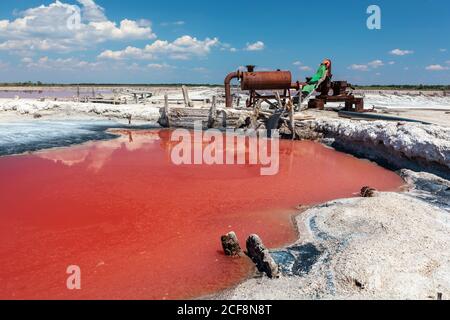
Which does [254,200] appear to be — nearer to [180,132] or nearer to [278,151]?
[278,151]

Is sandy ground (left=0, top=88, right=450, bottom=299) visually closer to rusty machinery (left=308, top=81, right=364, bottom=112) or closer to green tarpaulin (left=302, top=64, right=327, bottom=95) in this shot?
rusty machinery (left=308, top=81, right=364, bottom=112)

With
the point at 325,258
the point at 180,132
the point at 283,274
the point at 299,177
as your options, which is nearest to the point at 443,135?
the point at 299,177

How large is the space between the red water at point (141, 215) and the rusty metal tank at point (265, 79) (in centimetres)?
696

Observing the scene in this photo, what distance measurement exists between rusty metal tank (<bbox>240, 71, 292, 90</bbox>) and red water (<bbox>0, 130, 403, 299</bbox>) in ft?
22.8

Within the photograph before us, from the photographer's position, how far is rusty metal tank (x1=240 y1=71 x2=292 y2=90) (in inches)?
770

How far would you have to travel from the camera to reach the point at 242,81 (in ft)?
64.6

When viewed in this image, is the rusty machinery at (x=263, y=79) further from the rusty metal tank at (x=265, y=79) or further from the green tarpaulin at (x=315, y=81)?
the green tarpaulin at (x=315, y=81)

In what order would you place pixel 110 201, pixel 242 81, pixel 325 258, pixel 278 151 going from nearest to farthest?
pixel 325 258, pixel 110 201, pixel 278 151, pixel 242 81

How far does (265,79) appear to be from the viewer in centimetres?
1962

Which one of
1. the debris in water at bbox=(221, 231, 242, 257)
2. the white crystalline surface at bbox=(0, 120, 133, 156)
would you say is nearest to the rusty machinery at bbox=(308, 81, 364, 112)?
the white crystalline surface at bbox=(0, 120, 133, 156)

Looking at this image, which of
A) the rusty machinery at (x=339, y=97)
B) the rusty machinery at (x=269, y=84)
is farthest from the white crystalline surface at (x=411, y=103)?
the rusty machinery at (x=269, y=84)

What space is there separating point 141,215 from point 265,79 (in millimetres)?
13596
